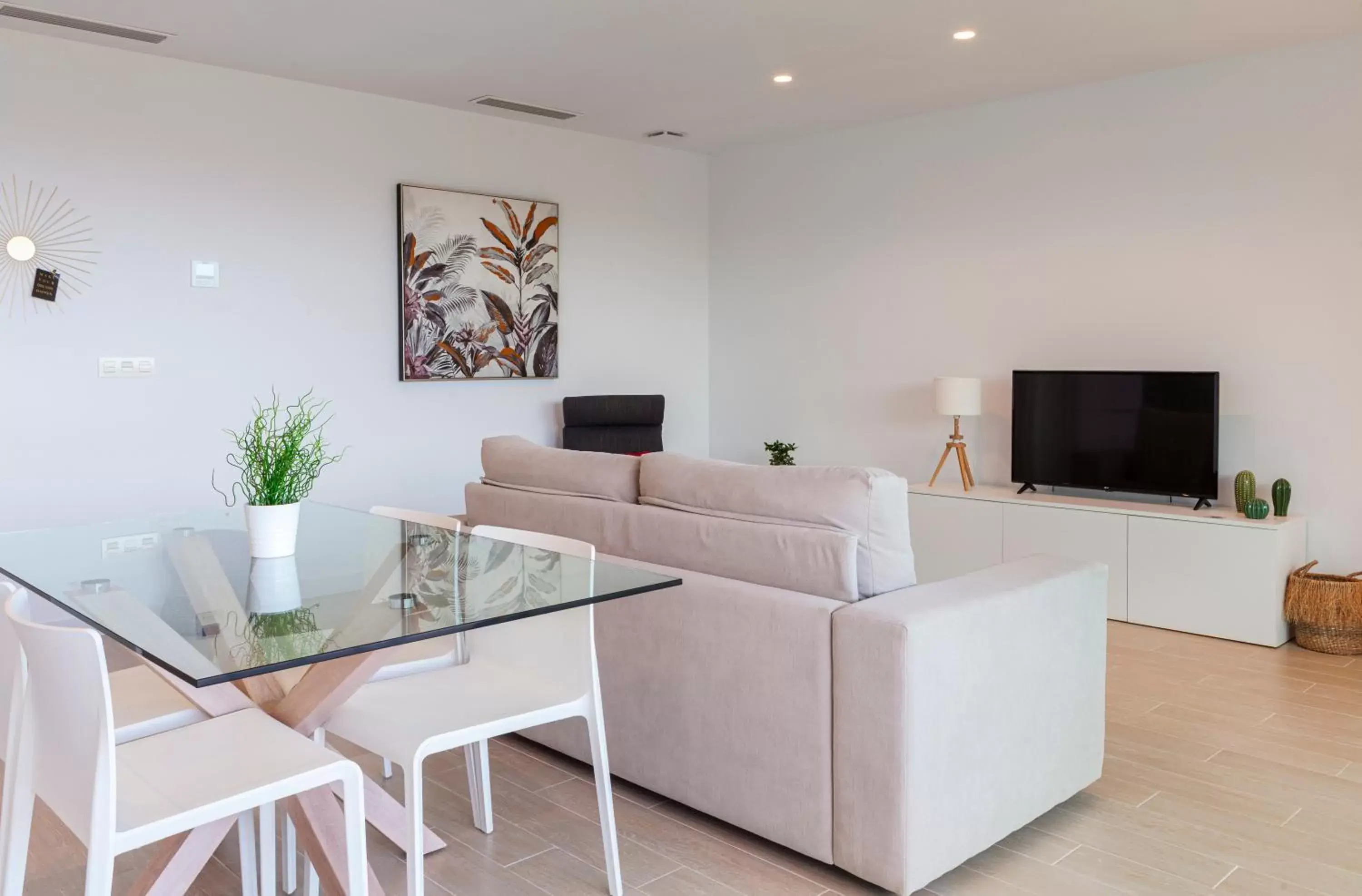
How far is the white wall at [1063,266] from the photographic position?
16.1 feet

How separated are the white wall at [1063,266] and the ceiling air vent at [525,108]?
1555mm

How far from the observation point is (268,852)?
245cm

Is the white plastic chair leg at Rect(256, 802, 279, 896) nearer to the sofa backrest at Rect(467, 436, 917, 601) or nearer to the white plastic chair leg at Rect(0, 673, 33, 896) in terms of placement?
the white plastic chair leg at Rect(0, 673, 33, 896)

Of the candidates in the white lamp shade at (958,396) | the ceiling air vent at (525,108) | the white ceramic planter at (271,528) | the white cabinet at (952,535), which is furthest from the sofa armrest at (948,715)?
the ceiling air vent at (525,108)

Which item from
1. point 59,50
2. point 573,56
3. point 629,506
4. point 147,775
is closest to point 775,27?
point 573,56

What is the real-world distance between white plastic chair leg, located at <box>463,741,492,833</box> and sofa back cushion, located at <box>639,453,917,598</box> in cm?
89

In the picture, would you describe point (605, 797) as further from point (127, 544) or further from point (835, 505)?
point (127, 544)

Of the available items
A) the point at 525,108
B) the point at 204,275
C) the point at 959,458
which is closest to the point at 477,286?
the point at 525,108

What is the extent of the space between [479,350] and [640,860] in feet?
13.8

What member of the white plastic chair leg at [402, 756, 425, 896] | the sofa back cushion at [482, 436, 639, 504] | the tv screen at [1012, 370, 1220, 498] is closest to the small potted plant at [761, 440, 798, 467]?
the tv screen at [1012, 370, 1220, 498]

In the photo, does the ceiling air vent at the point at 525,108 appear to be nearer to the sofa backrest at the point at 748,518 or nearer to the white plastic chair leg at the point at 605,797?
the sofa backrest at the point at 748,518

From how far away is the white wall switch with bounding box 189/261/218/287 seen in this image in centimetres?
529

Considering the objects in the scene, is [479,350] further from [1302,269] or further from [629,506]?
[1302,269]

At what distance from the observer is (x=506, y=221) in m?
6.51
